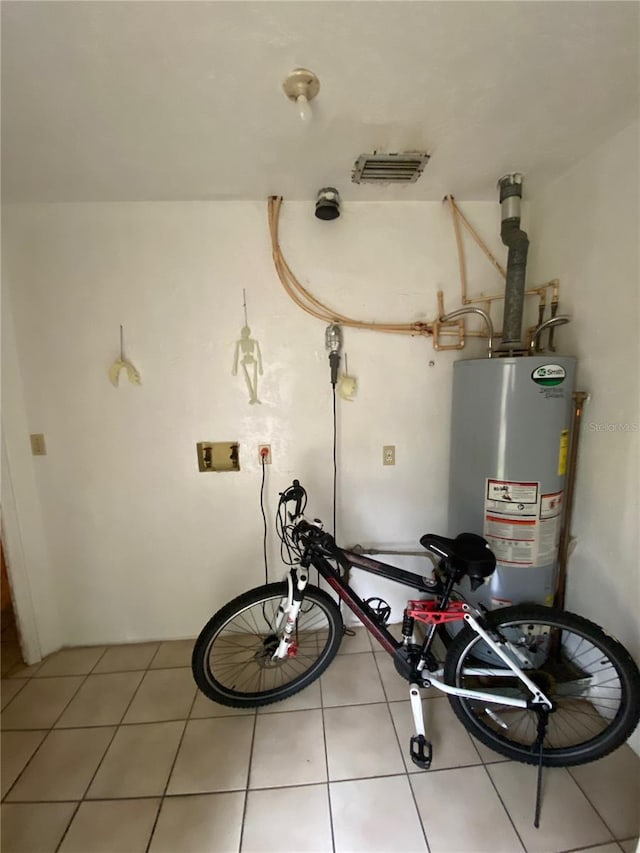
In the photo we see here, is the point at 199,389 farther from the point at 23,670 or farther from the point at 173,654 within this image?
the point at 23,670

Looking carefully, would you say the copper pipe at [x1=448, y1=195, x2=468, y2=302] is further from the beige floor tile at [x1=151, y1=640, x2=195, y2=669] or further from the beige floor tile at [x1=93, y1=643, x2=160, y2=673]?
the beige floor tile at [x1=93, y1=643, x2=160, y2=673]

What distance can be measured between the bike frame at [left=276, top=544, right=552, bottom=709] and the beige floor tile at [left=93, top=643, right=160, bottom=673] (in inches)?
35.5

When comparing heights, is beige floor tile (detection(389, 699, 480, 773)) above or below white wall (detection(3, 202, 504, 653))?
below

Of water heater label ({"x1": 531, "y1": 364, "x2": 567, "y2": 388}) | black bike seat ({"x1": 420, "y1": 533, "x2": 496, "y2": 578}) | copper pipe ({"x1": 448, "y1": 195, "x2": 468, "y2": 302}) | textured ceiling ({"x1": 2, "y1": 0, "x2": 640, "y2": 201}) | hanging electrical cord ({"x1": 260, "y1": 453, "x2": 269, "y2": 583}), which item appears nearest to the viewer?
textured ceiling ({"x1": 2, "y1": 0, "x2": 640, "y2": 201})

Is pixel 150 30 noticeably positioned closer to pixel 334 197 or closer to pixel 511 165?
pixel 334 197

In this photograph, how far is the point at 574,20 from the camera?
855mm

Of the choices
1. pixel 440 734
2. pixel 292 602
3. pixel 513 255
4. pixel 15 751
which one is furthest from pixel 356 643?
Result: pixel 513 255

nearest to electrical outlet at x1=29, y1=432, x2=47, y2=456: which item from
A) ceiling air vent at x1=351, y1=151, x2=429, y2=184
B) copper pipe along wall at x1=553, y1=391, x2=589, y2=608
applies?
ceiling air vent at x1=351, y1=151, x2=429, y2=184

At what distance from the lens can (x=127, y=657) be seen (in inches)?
72.2

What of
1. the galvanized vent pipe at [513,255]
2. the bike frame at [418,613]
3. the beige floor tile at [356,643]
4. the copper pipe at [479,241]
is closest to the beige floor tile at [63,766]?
the bike frame at [418,613]

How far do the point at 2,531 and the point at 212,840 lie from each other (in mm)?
1596

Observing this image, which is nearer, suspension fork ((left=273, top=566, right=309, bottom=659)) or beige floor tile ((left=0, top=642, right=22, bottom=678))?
suspension fork ((left=273, top=566, right=309, bottom=659))

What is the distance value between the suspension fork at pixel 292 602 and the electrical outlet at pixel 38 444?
1443 mm

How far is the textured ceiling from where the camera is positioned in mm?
837
